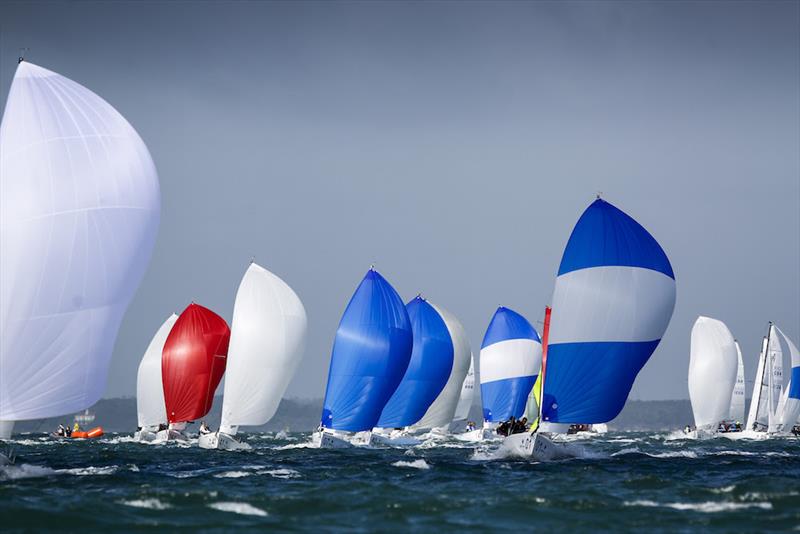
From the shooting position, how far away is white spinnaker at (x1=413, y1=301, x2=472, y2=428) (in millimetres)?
77875

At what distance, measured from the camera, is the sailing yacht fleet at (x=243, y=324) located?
27.4 m

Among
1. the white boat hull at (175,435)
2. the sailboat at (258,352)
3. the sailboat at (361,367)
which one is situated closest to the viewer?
the sailboat at (361,367)

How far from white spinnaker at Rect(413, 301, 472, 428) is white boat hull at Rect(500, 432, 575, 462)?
35274 millimetres

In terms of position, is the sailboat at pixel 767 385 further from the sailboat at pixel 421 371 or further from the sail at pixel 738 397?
the sailboat at pixel 421 371

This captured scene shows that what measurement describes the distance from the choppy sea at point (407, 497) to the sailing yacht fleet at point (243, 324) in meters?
3.20

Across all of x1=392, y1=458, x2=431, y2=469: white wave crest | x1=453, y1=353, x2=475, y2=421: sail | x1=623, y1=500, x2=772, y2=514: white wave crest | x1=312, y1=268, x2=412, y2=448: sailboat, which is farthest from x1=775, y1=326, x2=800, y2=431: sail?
x1=623, y1=500, x2=772, y2=514: white wave crest

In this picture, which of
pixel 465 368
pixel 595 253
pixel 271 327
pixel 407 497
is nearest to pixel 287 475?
pixel 407 497

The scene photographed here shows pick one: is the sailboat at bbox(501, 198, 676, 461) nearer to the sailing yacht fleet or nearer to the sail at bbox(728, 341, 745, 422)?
the sailing yacht fleet

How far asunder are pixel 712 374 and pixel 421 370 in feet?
111

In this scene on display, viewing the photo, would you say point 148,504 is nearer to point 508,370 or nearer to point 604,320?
point 604,320

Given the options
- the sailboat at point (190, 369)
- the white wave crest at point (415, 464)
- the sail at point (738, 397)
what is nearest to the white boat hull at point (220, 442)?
the sailboat at point (190, 369)

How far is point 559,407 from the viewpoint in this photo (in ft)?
133

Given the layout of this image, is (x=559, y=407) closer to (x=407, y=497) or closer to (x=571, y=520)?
(x=407, y=497)

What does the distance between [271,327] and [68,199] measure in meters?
30.2
